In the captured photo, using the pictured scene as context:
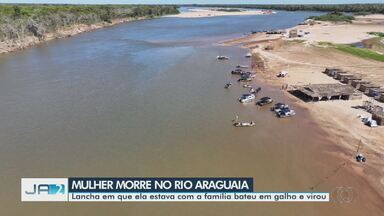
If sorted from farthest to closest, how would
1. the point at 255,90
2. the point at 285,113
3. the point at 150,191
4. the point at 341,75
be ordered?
the point at 341,75, the point at 255,90, the point at 285,113, the point at 150,191

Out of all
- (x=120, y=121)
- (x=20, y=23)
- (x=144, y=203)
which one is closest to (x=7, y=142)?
(x=120, y=121)

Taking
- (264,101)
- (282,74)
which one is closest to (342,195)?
(264,101)

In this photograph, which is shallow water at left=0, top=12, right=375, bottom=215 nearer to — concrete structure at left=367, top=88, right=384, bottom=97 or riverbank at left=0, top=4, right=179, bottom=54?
concrete structure at left=367, top=88, right=384, bottom=97

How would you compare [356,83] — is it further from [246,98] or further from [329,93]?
[246,98]

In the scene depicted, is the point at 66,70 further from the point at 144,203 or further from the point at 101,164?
the point at 144,203

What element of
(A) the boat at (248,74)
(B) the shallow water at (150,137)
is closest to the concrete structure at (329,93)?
(B) the shallow water at (150,137)

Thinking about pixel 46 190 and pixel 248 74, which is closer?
pixel 46 190

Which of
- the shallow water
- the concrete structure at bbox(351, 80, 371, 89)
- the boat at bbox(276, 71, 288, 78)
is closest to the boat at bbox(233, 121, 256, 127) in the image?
the shallow water

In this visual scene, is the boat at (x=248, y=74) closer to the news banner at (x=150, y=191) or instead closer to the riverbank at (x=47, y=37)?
the news banner at (x=150, y=191)
